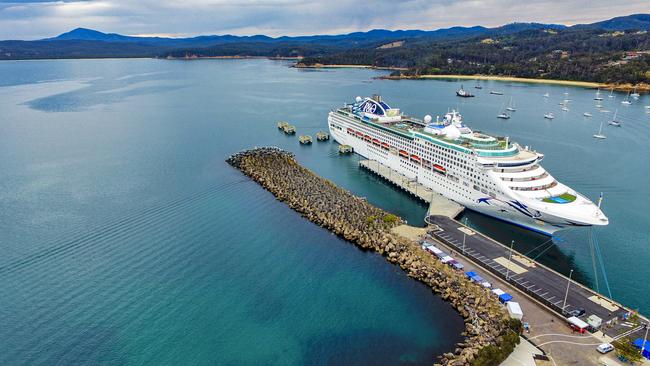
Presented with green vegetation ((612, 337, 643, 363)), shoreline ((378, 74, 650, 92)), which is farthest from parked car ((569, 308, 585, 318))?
shoreline ((378, 74, 650, 92))

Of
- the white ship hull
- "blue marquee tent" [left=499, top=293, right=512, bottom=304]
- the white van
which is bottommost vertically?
"blue marquee tent" [left=499, top=293, right=512, bottom=304]

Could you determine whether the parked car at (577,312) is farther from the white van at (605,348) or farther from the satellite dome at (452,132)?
the satellite dome at (452,132)

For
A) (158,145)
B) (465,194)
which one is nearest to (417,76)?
(158,145)

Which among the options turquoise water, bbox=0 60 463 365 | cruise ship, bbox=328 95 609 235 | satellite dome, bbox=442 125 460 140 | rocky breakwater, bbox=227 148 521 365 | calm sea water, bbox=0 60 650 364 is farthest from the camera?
satellite dome, bbox=442 125 460 140

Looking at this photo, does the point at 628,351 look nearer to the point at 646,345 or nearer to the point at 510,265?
the point at 646,345

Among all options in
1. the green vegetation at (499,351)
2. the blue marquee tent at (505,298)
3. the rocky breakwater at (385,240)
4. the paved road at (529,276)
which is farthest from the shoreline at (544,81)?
the green vegetation at (499,351)

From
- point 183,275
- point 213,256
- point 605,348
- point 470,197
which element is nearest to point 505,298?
point 605,348

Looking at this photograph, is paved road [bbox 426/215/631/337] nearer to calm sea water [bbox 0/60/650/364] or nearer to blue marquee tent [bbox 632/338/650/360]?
blue marquee tent [bbox 632/338/650/360]
